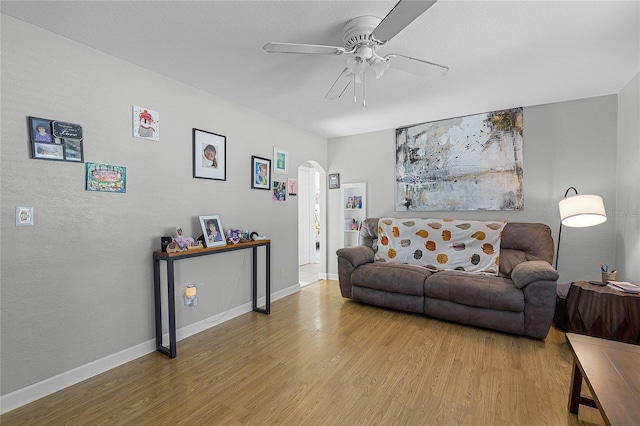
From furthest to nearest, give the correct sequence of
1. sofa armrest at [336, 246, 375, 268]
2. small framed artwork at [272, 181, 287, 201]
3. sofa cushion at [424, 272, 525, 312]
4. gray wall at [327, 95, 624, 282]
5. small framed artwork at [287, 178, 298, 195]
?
small framed artwork at [287, 178, 298, 195] → small framed artwork at [272, 181, 287, 201] → sofa armrest at [336, 246, 375, 268] → gray wall at [327, 95, 624, 282] → sofa cushion at [424, 272, 525, 312]

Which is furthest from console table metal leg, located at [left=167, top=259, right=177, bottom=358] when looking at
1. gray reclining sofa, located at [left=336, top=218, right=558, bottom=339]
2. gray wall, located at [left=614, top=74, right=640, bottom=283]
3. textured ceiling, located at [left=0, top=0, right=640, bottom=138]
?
gray wall, located at [left=614, top=74, right=640, bottom=283]

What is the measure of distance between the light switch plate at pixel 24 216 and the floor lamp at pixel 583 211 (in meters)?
4.19

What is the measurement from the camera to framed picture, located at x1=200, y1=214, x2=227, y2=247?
107 inches

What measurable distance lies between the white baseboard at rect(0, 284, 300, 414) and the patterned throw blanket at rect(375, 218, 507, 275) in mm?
2332

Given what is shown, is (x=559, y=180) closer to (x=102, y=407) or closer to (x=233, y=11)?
(x=233, y=11)

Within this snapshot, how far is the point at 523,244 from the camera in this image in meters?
3.21

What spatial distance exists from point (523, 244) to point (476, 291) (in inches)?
38.0

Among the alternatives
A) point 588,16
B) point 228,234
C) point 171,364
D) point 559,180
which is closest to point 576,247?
point 559,180

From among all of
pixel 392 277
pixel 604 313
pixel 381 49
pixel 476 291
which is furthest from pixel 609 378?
pixel 381 49

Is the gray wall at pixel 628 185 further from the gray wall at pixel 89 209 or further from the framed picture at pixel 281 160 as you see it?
the gray wall at pixel 89 209

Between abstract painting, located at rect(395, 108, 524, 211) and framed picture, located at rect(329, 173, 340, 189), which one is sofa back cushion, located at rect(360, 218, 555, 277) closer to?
abstract painting, located at rect(395, 108, 524, 211)

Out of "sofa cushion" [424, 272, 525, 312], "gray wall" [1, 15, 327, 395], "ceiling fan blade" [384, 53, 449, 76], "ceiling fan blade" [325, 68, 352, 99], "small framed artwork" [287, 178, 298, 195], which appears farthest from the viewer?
"small framed artwork" [287, 178, 298, 195]

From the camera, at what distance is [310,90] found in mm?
2893

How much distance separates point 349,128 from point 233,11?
2.74m
